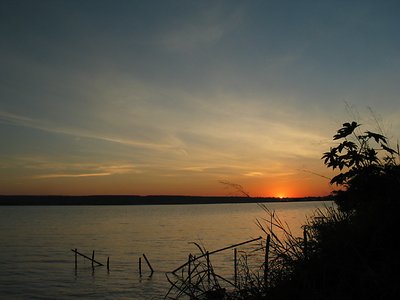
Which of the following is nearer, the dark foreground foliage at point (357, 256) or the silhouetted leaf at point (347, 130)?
the dark foreground foliage at point (357, 256)

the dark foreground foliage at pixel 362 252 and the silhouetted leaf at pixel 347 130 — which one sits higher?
the silhouetted leaf at pixel 347 130

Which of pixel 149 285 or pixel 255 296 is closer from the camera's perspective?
pixel 255 296

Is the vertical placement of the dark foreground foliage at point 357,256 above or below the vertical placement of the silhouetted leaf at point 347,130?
below

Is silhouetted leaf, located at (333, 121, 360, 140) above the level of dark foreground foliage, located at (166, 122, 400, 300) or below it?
above

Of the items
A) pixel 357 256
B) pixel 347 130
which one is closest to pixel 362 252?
pixel 357 256

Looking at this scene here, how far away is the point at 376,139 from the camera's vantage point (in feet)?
20.7

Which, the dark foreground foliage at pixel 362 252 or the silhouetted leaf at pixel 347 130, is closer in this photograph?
the dark foreground foliage at pixel 362 252

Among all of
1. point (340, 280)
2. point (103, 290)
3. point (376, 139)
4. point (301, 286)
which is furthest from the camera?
point (103, 290)

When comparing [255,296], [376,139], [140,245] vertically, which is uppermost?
[376,139]

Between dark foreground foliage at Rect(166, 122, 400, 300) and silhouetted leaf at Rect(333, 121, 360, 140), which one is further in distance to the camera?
silhouetted leaf at Rect(333, 121, 360, 140)

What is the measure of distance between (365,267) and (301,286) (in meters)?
0.92

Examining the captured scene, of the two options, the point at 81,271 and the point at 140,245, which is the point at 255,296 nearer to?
the point at 81,271

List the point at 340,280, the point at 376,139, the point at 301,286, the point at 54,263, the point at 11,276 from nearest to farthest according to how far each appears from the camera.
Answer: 1. the point at 340,280
2. the point at 301,286
3. the point at 376,139
4. the point at 11,276
5. the point at 54,263

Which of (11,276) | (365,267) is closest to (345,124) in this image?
(365,267)
